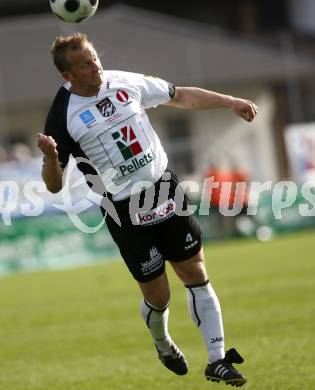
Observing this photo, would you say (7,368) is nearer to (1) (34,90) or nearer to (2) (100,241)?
(2) (100,241)

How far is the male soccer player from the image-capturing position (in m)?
6.66

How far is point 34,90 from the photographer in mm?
29391

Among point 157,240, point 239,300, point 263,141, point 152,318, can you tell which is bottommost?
point 263,141

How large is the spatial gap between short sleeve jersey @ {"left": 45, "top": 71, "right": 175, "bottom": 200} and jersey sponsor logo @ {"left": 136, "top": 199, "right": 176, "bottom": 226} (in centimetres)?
19

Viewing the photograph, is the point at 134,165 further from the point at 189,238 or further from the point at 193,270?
the point at 193,270

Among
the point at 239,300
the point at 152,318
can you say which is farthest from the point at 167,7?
the point at 152,318

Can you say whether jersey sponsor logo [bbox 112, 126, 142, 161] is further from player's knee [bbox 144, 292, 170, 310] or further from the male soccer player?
player's knee [bbox 144, 292, 170, 310]

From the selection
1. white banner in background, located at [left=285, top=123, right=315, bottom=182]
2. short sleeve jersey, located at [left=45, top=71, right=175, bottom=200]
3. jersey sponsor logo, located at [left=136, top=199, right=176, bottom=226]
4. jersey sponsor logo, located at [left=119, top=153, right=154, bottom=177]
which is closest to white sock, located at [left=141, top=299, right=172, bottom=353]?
jersey sponsor logo, located at [left=136, top=199, right=176, bottom=226]

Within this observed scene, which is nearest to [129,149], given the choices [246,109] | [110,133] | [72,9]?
[110,133]

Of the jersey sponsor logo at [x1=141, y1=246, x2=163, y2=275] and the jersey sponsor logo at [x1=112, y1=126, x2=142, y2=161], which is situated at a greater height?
the jersey sponsor logo at [x1=112, y1=126, x2=142, y2=161]

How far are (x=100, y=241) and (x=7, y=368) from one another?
39.6 feet

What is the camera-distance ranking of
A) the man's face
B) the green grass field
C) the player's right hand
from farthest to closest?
the green grass field, the man's face, the player's right hand

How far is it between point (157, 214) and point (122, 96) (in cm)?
81

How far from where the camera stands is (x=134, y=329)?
1109 centimetres
